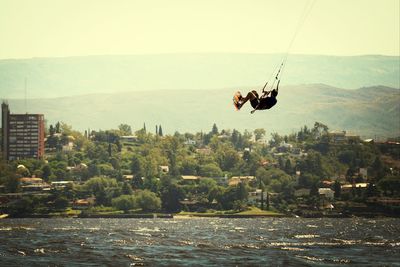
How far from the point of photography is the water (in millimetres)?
94312

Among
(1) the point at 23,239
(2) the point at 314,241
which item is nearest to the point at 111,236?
(1) the point at 23,239

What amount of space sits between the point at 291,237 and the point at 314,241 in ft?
29.1

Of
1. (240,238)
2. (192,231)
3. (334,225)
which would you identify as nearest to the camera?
(240,238)

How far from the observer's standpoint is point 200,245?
385 ft

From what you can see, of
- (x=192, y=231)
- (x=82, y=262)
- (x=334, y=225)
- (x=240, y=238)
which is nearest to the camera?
(x=82, y=262)

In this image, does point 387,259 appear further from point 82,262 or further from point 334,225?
point 334,225

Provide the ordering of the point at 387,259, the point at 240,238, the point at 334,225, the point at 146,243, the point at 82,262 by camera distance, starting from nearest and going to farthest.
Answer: the point at 82,262 < the point at 387,259 < the point at 146,243 < the point at 240,238 < the point at 334,225

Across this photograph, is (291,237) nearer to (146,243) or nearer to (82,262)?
(146,243)

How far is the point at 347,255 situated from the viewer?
4092 inches

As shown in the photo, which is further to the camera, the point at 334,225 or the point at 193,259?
the point at 334,225

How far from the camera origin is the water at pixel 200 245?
309ft

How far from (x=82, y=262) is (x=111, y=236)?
4292cm

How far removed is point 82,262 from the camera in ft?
297

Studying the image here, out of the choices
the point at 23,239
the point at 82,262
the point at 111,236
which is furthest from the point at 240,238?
the point at 82,262
